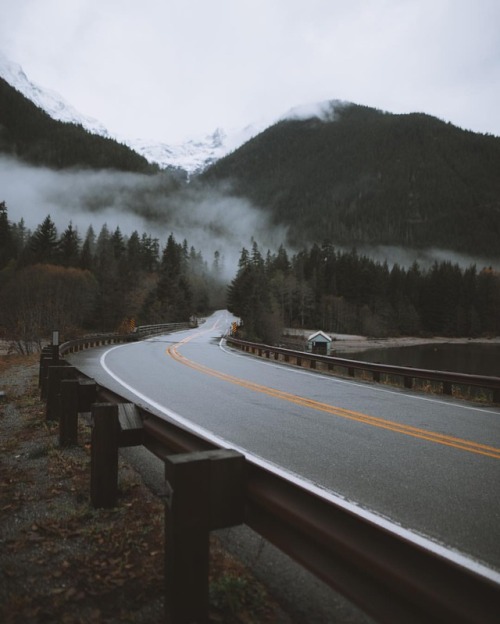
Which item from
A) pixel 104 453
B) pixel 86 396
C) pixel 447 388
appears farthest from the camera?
pixel 447 388

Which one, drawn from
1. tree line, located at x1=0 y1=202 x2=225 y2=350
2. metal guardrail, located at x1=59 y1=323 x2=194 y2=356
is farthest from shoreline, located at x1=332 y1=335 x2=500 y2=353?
metal guardrail, located at x1=59 y1=323 x2=194 y2=356

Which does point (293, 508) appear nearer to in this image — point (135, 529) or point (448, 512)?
point (135, 529)

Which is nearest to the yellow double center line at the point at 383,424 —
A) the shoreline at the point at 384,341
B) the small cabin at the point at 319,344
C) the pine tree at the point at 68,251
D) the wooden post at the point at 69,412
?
the wooden post at the point at 69,412

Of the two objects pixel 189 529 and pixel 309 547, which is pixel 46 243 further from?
pixel 309 547

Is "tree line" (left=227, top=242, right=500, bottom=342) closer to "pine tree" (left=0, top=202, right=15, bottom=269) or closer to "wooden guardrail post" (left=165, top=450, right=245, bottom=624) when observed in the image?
"pine tree" (left=0, top=202, right=15, bottom=269)

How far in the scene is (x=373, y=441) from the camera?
605 cm

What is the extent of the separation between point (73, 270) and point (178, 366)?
221 feet

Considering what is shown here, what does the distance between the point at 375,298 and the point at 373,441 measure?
11347 centimetres

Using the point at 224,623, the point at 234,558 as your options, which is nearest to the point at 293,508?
the point at 224,623

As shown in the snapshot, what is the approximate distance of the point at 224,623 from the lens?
225 cm

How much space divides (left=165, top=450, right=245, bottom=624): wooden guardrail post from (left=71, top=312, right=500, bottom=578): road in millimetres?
1966

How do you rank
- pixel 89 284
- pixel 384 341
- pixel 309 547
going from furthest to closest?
pixel 384 341, pixel 89 284, pixel 309 547

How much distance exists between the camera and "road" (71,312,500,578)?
371 centimetres

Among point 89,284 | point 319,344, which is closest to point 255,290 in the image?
point 319,344
